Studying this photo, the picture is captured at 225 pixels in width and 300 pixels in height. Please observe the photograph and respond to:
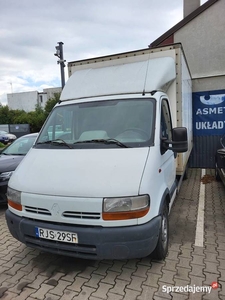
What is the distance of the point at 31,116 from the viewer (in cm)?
3519

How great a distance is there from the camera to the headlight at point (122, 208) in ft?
8.01

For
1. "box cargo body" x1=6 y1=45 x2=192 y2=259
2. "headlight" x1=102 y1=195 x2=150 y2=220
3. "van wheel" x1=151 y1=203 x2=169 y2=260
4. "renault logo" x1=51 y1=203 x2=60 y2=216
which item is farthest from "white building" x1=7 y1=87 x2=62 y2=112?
"headlight" x1=102 y1=195 x2=150 y2=220

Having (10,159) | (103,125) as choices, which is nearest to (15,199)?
(103,125)

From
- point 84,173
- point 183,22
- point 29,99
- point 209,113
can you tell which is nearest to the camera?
point 84,173

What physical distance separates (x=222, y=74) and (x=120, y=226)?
8.12 meters

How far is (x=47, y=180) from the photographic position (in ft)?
9.07

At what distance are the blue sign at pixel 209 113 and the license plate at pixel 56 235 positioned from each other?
7.33m

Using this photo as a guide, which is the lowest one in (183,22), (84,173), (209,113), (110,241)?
(110,241)

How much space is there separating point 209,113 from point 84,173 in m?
7.20

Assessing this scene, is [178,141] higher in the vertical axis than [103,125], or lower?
lower

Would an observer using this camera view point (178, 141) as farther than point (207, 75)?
No

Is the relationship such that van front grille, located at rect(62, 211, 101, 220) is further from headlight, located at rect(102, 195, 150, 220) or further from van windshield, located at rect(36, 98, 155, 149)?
van windshield, located at rect(36, 98, 155, 149)

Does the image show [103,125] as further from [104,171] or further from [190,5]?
[190,5]

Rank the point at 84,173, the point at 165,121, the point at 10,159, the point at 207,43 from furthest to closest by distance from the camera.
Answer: the point at 207,43 → the point at 10,159 → the point at 165,121 → the point at 84,173
